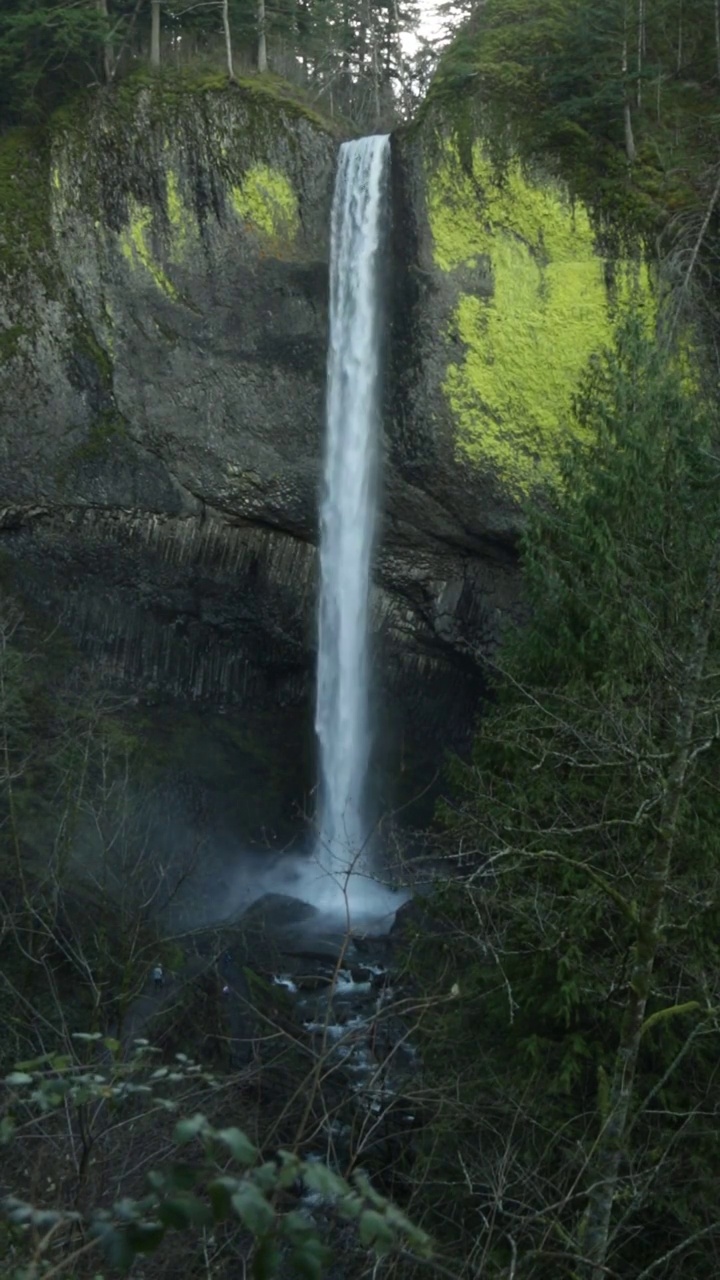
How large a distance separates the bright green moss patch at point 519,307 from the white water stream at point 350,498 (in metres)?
1.38

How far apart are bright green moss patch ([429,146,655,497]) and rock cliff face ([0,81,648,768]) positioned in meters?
0.10

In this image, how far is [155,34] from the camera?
22359 millimetres

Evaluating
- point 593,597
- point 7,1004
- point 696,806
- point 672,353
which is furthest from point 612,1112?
point 672,353

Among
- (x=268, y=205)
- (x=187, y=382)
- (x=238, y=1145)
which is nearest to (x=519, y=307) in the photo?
(x=268, y=205)

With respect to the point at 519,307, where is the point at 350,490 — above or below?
below

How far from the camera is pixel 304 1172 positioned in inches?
83.8

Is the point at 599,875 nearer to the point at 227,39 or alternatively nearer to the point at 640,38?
the point at 640,38

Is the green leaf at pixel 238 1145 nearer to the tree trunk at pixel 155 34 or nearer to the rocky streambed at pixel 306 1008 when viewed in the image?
the rocky streambed at pixel 306 1008

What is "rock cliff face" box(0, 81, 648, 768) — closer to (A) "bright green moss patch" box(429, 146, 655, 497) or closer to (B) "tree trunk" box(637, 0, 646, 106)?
(A) "bright green moss patch" box(429, 146, 655, 497)

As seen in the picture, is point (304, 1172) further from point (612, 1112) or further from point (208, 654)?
point (208, 654)

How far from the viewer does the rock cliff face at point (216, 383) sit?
2069cm

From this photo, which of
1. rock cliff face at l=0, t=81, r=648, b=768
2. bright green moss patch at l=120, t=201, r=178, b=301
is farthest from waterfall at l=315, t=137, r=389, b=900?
bright green moss patch at l=120, t=201, r=178, b=301

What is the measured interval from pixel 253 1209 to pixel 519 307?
19545 millimetres

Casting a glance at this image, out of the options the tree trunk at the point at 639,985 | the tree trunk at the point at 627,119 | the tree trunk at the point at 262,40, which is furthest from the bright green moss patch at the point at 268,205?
the tree trunk at the point at 639,985
